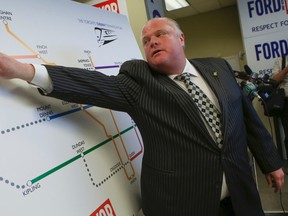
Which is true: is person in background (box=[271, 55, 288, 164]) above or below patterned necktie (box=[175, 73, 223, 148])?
below

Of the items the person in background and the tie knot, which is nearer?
the tie knot

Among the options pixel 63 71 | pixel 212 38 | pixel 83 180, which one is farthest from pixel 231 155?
pixel 212 38

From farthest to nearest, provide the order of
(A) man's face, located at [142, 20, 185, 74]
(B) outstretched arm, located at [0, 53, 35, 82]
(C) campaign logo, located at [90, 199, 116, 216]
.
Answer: (A) man's face, located at [142, 20, 185, 74] → (C) campaign logo, located at [90, 199, 116, 216] → (B) outstretched arm, located at [0, 53, 35, 82]

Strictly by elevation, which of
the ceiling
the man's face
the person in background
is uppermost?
the ceiling

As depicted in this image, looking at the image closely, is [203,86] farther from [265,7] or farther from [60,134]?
[265,7]

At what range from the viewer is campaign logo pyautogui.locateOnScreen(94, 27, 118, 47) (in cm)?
127

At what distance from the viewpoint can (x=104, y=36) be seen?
131 centimetres

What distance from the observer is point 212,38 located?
21.2ft

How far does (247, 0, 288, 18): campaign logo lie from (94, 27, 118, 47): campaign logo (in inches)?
119

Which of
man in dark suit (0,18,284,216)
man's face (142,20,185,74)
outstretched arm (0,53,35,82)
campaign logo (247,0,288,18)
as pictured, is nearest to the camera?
outstretched arm (0,53,35,82)

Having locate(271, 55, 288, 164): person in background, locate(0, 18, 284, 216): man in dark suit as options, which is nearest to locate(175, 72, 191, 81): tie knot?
locate(0, 18, 284, 216): man in dark suit

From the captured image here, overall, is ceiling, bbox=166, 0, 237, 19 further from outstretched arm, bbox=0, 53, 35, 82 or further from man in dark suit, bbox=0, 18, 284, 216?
outstretched arm, bbox=0, 53, 35, 82

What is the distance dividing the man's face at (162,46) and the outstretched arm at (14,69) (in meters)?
0.54

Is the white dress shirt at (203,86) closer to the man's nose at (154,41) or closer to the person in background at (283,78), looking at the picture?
the man's nose at (154,41)
